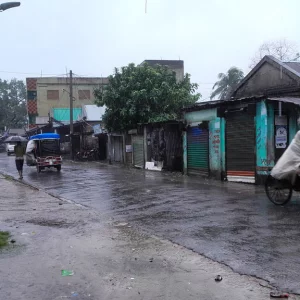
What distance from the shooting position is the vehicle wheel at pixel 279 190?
9336mm

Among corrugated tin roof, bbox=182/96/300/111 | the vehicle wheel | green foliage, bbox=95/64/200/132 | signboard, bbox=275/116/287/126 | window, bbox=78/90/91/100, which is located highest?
window, bbox=78/90/91/100

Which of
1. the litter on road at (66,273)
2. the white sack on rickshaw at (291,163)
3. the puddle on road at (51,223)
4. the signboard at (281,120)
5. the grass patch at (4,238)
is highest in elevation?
the signboard at (281,120)

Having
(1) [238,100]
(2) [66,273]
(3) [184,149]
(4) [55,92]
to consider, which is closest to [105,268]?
(2) [66,273]

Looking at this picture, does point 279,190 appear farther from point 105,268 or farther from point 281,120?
point 105,268

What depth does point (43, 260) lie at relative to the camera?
19.2 ft

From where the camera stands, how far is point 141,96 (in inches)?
992

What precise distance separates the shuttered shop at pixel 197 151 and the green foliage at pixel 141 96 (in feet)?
20.1

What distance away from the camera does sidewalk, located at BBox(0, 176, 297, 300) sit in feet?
14.9

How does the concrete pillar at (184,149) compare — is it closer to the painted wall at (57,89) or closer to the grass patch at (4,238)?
the grass patch at (4,238)

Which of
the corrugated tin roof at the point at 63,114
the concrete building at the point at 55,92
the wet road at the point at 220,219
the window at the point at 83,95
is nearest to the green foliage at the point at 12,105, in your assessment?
the concrete building at the point at 55,92

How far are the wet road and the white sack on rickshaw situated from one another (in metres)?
0.80

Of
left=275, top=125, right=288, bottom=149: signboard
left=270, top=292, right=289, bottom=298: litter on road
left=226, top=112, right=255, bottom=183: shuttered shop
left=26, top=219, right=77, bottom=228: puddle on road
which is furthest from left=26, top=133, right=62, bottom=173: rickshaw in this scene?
left=270, top=292, right=289, bottom=298: litter on road

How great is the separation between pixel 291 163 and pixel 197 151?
9.49m

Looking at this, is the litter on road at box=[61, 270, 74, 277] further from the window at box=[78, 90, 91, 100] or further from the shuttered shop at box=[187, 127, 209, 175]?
the window at box=[78, 90, 91, 100]
